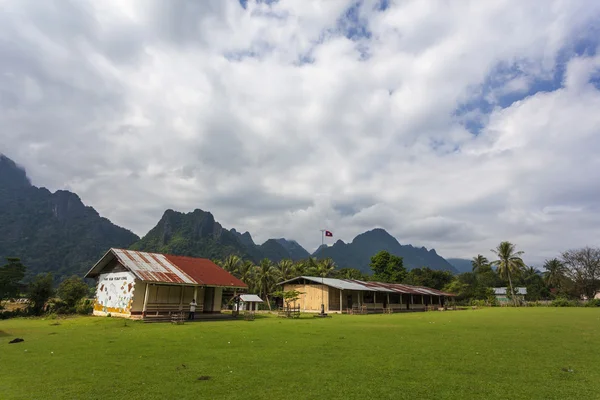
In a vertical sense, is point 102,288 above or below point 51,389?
above

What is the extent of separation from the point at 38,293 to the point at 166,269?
378 inches

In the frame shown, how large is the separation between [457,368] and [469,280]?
97488mm

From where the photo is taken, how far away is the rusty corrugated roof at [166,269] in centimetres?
2427

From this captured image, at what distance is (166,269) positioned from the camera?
26.5 metres

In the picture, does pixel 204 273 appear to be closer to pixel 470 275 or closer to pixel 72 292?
pixel 72 292

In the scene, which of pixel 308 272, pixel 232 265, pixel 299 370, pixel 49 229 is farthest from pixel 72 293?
pixel 49 229

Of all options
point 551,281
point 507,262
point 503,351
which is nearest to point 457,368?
point 503,351

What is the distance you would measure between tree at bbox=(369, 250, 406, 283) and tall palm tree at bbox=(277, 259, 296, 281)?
2587cm

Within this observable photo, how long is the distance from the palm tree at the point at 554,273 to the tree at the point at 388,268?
117 ft

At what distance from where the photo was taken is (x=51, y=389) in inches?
239

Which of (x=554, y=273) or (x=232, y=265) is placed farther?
(x=554, y=273)

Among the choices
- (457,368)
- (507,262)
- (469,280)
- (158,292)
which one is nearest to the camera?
(457,368)

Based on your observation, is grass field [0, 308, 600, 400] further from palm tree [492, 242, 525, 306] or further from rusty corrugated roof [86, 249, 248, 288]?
palm tree [492, 242, 525, 306]

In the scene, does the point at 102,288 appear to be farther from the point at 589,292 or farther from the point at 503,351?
the point at 589,292
